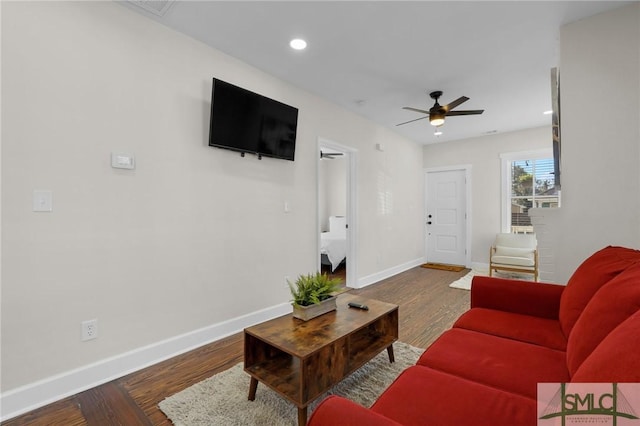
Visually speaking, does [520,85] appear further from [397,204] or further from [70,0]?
[70,0]

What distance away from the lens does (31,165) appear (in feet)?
5.77

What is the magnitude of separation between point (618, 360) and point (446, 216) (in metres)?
5.80

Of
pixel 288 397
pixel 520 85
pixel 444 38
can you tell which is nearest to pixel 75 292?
pixel 288 397

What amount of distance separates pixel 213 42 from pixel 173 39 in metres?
0.33

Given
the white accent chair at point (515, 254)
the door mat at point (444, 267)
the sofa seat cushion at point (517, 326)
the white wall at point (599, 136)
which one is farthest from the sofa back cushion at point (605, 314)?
the door mat at point (444, 267)

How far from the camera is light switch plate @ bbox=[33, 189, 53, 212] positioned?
1775 millimetres

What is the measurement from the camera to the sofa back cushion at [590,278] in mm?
1351

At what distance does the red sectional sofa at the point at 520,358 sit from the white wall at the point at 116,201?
1.92 m

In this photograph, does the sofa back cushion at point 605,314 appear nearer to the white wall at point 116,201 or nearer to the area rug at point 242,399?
the area rug at point 242,399

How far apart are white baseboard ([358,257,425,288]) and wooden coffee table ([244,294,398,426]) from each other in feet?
7.57

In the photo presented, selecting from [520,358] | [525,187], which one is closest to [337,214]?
[525,187]

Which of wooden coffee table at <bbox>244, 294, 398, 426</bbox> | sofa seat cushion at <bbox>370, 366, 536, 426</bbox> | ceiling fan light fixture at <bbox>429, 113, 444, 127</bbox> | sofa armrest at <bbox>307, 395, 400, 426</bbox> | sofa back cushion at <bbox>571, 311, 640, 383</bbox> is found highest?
ceiling fan light fixture at <bbox>429, 113, 444, 127</bbox>

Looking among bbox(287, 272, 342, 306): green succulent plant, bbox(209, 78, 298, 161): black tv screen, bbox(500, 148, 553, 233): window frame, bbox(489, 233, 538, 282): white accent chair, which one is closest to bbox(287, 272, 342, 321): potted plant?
bbox(287, 272, 342, 306): green succulent plant

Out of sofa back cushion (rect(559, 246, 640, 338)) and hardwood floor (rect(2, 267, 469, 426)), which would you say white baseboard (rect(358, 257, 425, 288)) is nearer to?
hardwood floor (rect(2, 267, 469, 426))
